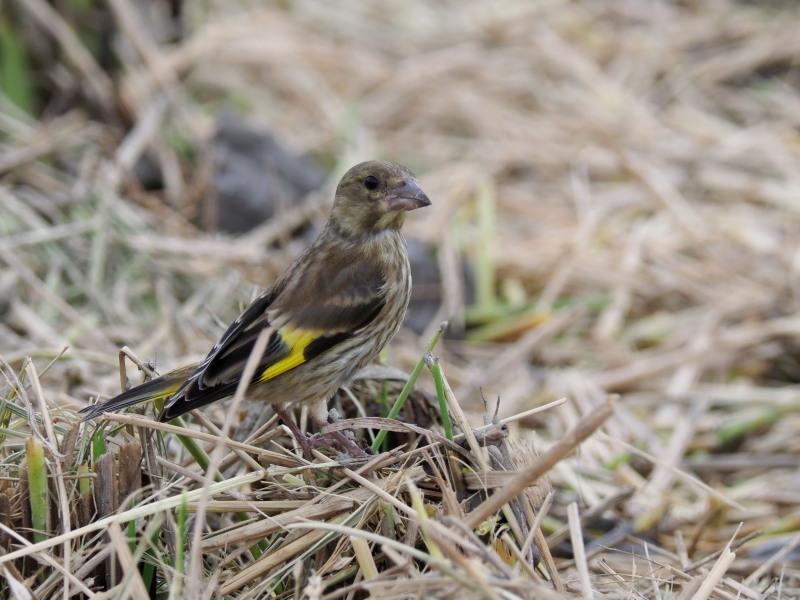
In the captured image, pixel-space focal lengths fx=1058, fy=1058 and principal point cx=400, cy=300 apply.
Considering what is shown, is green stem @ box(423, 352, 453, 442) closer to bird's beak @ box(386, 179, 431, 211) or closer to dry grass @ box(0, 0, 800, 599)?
dry grass @ box(0, 0, 800, 599)

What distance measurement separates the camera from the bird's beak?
375 centimetres

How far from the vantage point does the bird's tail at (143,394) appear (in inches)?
117

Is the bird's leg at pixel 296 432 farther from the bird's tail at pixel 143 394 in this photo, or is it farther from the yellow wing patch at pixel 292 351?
the bird's tail at pixel 143 394

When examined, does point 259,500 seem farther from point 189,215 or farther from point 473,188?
point 473,188

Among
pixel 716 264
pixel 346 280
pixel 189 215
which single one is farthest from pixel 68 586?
pixel 716 264

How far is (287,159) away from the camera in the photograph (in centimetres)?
707

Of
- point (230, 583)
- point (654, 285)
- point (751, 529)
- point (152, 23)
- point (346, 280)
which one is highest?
point (152, 23)

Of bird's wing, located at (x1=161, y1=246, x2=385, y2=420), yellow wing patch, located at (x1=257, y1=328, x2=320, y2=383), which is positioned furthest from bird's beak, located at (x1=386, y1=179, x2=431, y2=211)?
yellow wing patch, located at (x1=257, y1=328, x2=320, y2=383)

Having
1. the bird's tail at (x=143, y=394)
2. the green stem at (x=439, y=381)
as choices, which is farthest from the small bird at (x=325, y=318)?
the green stem at (x=439, y=381)

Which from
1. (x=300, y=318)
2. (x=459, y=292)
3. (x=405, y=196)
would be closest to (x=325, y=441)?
(x=300, y=318)

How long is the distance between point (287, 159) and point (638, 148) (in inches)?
101

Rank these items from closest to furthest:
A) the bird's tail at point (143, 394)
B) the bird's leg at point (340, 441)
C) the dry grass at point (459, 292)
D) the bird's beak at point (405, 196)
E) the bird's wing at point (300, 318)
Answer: the dry grass at point (459, 292), the bird's tail at point (143, 394), the bird's leg at point (340, 441), the bird's wing at point (300, 318), the bird's beak at point (405, 196)

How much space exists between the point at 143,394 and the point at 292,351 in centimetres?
58

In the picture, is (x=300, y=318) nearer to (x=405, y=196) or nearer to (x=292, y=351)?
(x=292, y=351)
